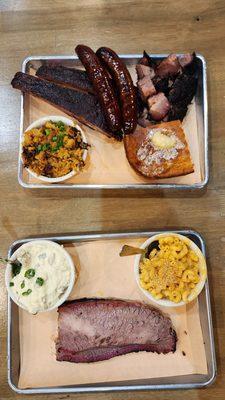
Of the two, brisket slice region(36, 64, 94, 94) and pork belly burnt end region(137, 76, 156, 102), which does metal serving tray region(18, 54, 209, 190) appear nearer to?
brisket slice region(36, 64, 94, 94)

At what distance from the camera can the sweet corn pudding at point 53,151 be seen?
240 cm

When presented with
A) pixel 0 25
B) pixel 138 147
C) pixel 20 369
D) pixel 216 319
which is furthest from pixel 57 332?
pixel 0 25

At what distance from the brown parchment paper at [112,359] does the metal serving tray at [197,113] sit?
13.4 inches

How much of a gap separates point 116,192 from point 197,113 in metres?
0.71

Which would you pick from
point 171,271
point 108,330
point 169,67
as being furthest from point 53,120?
point 108,330

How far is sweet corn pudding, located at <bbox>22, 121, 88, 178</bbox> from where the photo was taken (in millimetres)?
2402

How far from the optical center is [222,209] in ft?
8.29

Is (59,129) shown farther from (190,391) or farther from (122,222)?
(190,391)

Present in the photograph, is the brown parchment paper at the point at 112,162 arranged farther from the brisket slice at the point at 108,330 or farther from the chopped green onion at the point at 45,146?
the brisket slice at the point at 108,330

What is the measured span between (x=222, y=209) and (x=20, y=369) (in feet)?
4.98

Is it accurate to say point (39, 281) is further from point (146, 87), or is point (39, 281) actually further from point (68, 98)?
point (146, 87)

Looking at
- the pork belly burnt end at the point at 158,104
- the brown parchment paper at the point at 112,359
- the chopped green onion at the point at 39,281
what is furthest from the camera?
the pork belly burnt end at the point at 158,104

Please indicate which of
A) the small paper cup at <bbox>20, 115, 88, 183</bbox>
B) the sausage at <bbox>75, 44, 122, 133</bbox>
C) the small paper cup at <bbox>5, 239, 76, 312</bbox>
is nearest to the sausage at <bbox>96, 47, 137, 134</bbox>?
the sausage at <bbox>75, 44, 122, 133</bbox>

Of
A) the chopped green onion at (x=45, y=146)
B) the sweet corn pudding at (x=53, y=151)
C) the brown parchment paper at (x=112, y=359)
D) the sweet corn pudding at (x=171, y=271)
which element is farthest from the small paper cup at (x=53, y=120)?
the sweet corn pudding at (x=171, y=271)
